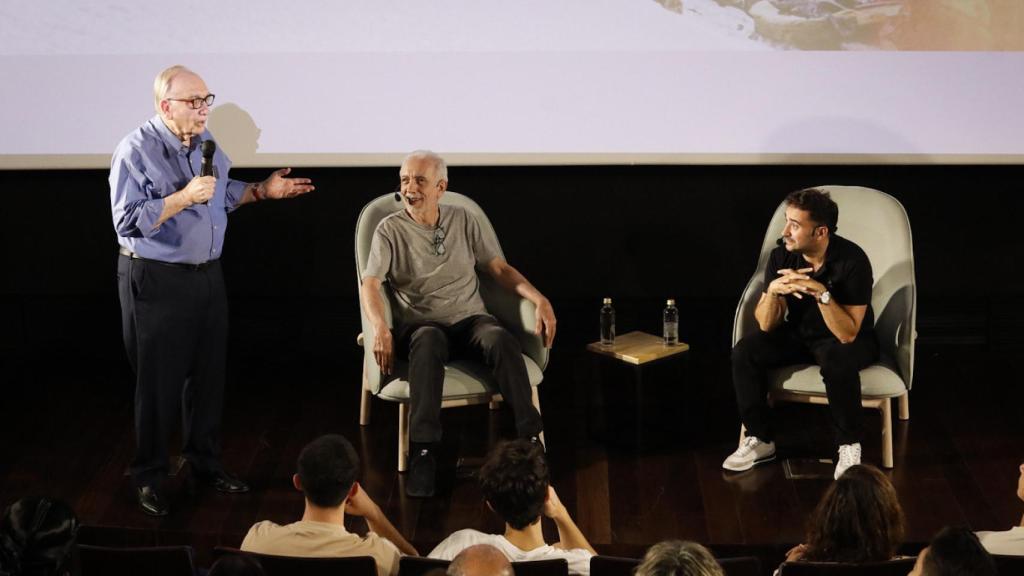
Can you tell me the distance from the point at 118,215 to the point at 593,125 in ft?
6.73

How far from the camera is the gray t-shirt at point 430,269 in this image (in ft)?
14.2

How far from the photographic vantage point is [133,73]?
507 centimetres

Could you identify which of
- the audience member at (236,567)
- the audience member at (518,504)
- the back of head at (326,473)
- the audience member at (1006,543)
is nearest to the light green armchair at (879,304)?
the audience member at (1006,543)

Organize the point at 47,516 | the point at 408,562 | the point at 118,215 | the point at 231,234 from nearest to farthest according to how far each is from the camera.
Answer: the point at 47,516, the point at 408,562, the point at 118,215, the point at 231,234

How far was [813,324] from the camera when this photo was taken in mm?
4188

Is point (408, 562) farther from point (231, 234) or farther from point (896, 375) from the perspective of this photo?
point (231, 234)

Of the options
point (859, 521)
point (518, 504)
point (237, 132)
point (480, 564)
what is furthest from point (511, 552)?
point (237, 132)

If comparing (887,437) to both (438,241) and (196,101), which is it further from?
(196,101)

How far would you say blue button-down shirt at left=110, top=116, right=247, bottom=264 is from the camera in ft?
12.2

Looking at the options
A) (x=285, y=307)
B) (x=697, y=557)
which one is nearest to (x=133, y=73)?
(x=285, y=307)

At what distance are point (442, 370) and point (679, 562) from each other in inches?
81.0

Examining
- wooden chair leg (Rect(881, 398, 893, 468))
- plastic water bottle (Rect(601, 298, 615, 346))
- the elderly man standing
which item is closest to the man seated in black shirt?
wooden chair leg (Rect(881, 398, 893, 468))

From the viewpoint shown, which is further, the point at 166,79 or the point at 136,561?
the point at 166,79

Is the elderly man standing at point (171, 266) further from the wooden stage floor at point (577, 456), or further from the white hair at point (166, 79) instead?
the wooden stage floor at point (577, 456)
